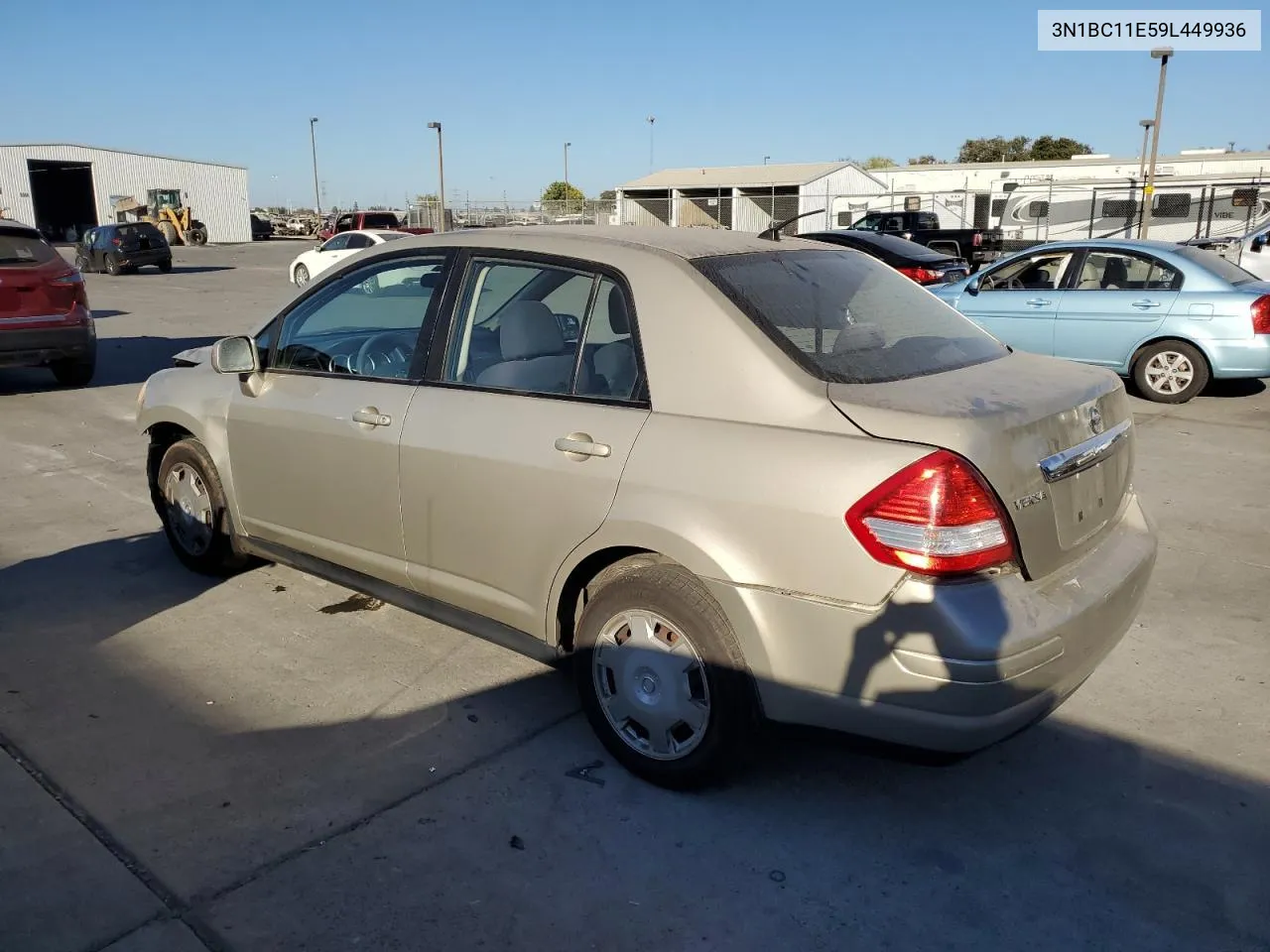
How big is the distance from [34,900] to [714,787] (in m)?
1.93

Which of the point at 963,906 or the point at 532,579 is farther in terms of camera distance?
the point at 532,579

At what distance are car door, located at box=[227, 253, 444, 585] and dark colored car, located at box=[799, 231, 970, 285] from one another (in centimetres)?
1181

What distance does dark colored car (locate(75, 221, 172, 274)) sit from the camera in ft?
102

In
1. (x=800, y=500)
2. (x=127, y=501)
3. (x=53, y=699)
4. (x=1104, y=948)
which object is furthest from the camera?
(x=127, y=501)

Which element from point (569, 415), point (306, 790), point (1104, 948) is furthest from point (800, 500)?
point (306, 790)

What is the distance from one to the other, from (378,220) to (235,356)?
3420 centimetres

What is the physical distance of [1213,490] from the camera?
6.75m

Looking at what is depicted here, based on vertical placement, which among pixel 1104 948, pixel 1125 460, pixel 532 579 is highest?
pixel 1125 460

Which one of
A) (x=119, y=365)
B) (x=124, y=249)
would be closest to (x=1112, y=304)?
(x=119, y=365)

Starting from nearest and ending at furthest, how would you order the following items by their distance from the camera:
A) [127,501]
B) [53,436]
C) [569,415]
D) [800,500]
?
[800,500], [569,415], [127,501], [53,436]

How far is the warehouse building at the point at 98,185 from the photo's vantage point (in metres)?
52.7

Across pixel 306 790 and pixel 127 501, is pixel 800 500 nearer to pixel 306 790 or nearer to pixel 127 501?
pixel 306 790

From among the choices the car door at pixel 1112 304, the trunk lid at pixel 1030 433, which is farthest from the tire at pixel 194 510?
the car door at pixel 1112 304

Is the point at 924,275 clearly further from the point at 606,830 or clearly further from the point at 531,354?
the point at 606,830
